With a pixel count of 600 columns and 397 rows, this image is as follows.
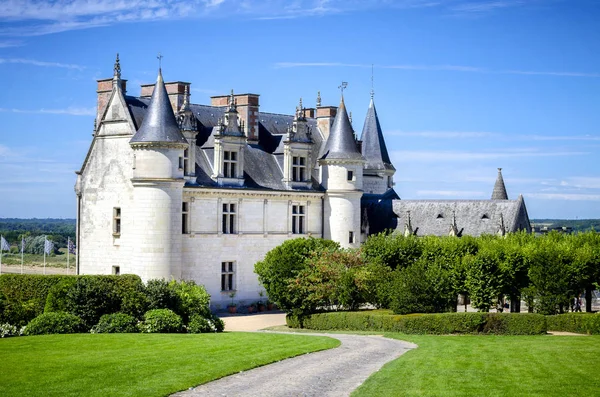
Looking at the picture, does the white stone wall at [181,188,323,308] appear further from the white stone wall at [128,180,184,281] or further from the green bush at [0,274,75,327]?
the green bush at [0,274,75,327]

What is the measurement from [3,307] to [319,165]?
2191cm

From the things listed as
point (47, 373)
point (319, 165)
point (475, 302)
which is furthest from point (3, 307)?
point (319, 165)

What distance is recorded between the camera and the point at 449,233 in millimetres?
49688

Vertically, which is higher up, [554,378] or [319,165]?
[319,165]

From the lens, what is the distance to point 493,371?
21.1 m

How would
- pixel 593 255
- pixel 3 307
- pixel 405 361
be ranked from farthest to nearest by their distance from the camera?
pixel 593 255
pixel 3 307
pixel 405 361

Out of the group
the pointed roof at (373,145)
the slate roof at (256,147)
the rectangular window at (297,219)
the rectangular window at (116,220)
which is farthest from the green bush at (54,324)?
the pointed roof at (373,145)

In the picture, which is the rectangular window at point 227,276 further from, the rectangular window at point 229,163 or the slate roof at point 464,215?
the slate roof at point 464,215

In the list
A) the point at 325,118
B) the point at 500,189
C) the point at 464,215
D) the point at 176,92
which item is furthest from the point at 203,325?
the point at 500,189

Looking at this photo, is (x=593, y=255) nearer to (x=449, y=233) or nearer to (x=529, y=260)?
(x=529, y=260)

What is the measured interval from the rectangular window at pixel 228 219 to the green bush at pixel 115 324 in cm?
1372

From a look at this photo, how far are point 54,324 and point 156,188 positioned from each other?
11.5 m

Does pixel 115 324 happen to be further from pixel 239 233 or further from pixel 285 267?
pixel 239 233

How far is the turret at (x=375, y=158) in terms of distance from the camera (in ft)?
184
